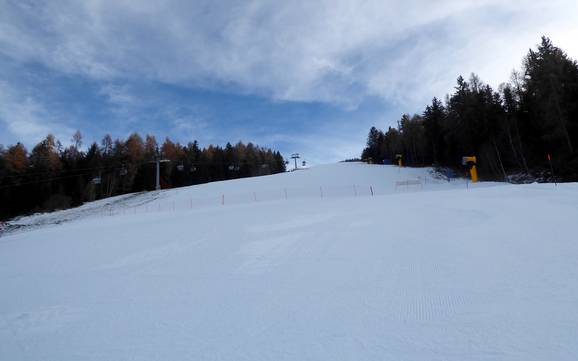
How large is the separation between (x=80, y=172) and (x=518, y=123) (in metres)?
67.2

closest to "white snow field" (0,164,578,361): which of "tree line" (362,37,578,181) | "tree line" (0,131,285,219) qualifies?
"tree line" (362,37,578,181)

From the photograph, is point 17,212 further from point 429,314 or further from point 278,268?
point 429,314

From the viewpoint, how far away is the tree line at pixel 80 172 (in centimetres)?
4119

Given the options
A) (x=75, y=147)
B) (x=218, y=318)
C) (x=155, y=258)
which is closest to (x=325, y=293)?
(x=218, y=318)

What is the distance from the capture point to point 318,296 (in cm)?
429

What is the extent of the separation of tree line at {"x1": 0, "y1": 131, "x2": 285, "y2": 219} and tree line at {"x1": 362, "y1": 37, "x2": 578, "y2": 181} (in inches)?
1509

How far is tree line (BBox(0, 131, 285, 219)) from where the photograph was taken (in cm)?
4119

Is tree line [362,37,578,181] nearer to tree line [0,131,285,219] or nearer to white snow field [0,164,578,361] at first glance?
white snow field [0,164,578,361]

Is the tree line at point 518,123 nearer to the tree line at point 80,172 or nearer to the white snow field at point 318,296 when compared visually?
the white snow field at point 318,296

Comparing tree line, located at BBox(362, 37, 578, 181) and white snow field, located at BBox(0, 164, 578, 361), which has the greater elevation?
tree line, located at BBox(362, 37, 578, 181)

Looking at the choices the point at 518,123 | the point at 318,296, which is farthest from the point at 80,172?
the point at 518,123

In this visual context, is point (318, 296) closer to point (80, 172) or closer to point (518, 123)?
point (518, 123)

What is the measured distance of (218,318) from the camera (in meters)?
3.84

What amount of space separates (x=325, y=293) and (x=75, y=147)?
6247 centimetres
